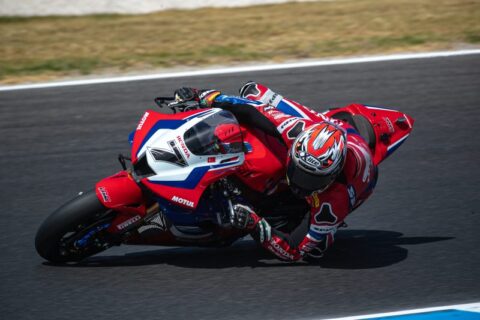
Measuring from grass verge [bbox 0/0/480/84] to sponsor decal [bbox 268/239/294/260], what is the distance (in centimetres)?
527

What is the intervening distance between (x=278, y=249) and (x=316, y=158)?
2.37 ft

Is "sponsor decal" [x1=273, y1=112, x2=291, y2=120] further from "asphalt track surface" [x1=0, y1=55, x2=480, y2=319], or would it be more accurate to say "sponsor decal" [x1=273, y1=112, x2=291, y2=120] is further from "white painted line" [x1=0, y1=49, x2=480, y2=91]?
"white painted line" [x1=0, y1=49, x2=480, y2=91]

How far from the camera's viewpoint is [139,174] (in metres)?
4.96

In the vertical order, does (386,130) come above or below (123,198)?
above

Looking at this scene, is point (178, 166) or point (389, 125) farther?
point (389, 125)

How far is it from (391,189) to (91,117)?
3.27 m

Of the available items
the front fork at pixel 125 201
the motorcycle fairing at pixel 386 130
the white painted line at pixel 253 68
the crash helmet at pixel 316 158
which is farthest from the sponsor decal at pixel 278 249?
the white painted line at pixel 253 68

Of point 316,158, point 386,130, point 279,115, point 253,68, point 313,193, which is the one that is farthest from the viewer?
point 253,68

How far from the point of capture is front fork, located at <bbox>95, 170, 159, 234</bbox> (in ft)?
16.3

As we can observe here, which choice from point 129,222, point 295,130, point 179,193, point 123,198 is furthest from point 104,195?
point 295,130

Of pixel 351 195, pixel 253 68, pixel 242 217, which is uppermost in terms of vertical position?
pixel 253 68

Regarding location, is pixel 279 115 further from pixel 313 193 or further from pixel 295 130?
pixel 313 193

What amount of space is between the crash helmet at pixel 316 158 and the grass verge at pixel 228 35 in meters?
5.36

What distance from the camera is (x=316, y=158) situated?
4.87 meters
